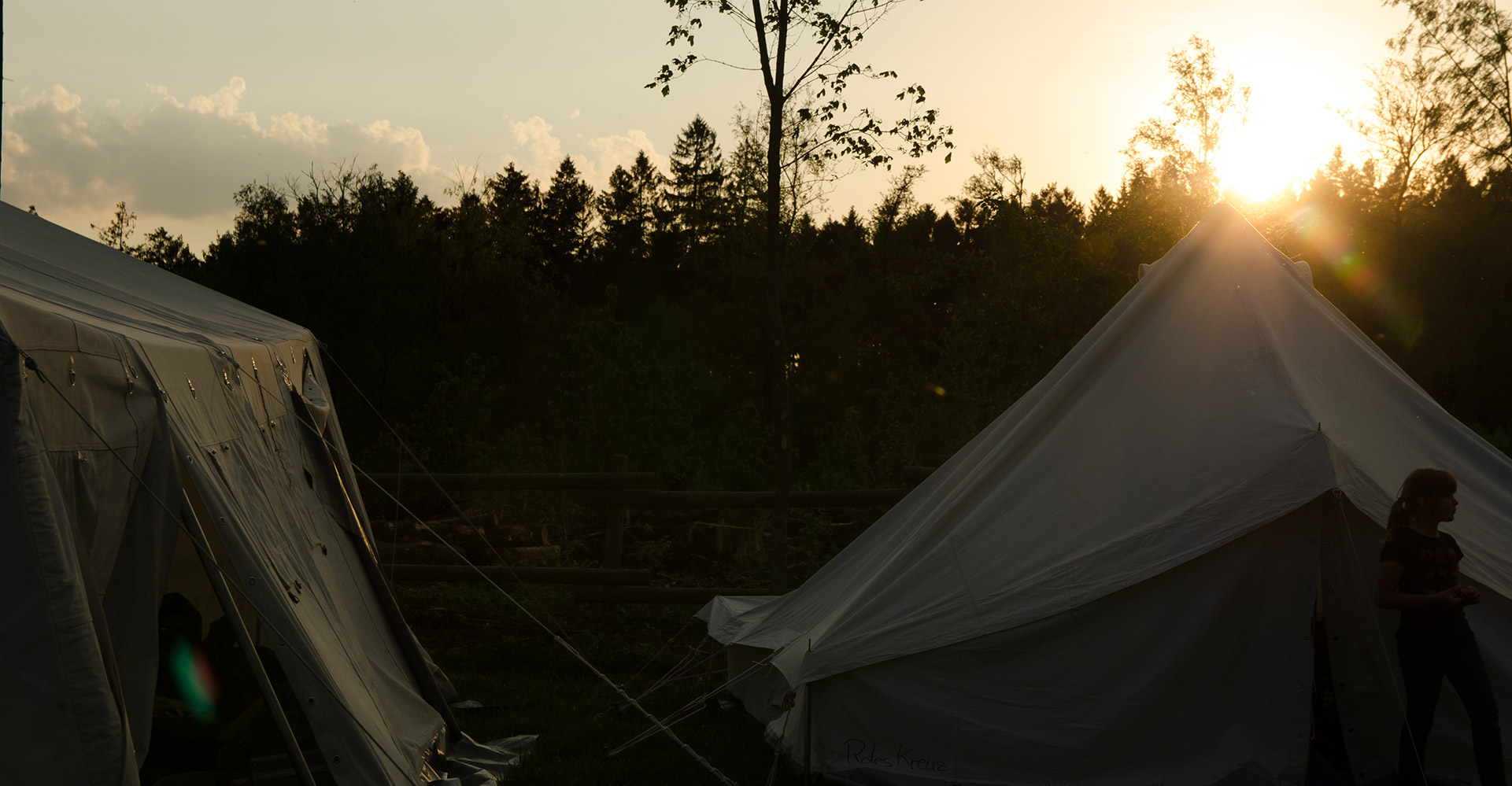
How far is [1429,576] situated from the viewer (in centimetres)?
370

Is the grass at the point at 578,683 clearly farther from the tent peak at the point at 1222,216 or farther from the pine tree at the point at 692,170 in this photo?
the pine tree at the point at 692,170

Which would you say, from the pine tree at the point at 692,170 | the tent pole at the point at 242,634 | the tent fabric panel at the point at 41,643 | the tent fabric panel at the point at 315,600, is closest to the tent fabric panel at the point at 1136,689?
the tent fabric panel at the point at 315,600

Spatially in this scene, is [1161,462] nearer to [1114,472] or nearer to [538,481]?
[1114,472]

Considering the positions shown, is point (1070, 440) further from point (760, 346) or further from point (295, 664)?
point (760, 346)

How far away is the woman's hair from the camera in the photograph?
12.1 ft

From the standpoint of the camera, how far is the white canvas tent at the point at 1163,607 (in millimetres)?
3992

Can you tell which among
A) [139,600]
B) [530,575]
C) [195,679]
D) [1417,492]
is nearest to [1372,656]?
[1417,492]

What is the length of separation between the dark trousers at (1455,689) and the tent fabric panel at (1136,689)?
35 centimetres

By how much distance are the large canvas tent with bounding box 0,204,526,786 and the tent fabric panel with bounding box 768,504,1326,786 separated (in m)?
2.02

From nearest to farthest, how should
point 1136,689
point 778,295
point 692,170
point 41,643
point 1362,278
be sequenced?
point 41,643
point 1136,689
point 778,295
point 1362,278
point 692,170

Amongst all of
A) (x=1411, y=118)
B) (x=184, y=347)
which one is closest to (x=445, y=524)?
(x=184, y=347)

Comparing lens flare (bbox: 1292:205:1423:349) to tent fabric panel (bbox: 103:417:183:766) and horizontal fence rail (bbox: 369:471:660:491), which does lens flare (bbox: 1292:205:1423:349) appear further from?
tent fabric panel (bbox: 103:417:183:766)

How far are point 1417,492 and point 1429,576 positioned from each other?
0.31m

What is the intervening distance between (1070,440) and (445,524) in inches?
327
